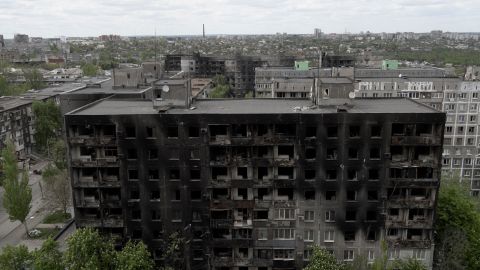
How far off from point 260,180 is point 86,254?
1954 cm

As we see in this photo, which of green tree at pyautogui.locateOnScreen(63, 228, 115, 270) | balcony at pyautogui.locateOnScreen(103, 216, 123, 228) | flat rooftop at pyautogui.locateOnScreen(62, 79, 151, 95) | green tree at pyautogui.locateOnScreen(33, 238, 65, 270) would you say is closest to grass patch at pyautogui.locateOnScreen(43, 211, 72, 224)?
flat rooftop at pyautogui.locateOnScreen(62, 79, 151, 95)

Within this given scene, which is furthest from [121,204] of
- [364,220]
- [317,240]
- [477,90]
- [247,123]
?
[477,90]

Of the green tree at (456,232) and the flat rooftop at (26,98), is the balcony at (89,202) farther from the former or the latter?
the flat rooftop at (26,98)

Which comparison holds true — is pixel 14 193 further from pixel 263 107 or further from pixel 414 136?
pixel 414 136

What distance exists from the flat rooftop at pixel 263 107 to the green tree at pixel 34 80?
4821 inches

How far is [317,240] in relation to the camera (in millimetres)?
50188

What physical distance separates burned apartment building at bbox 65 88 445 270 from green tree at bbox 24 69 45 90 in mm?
130004

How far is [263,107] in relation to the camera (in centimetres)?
5369

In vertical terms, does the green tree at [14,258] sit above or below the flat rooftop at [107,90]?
below

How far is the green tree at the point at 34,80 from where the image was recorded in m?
166

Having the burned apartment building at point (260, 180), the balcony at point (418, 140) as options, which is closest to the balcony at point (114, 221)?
the burned apartment building at point (260, 180)

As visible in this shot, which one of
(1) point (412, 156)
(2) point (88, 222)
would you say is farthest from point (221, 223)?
(1) point (412, 156)

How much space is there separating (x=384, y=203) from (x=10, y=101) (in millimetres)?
101249

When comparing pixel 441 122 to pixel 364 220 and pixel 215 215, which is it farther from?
pixel 215 215
